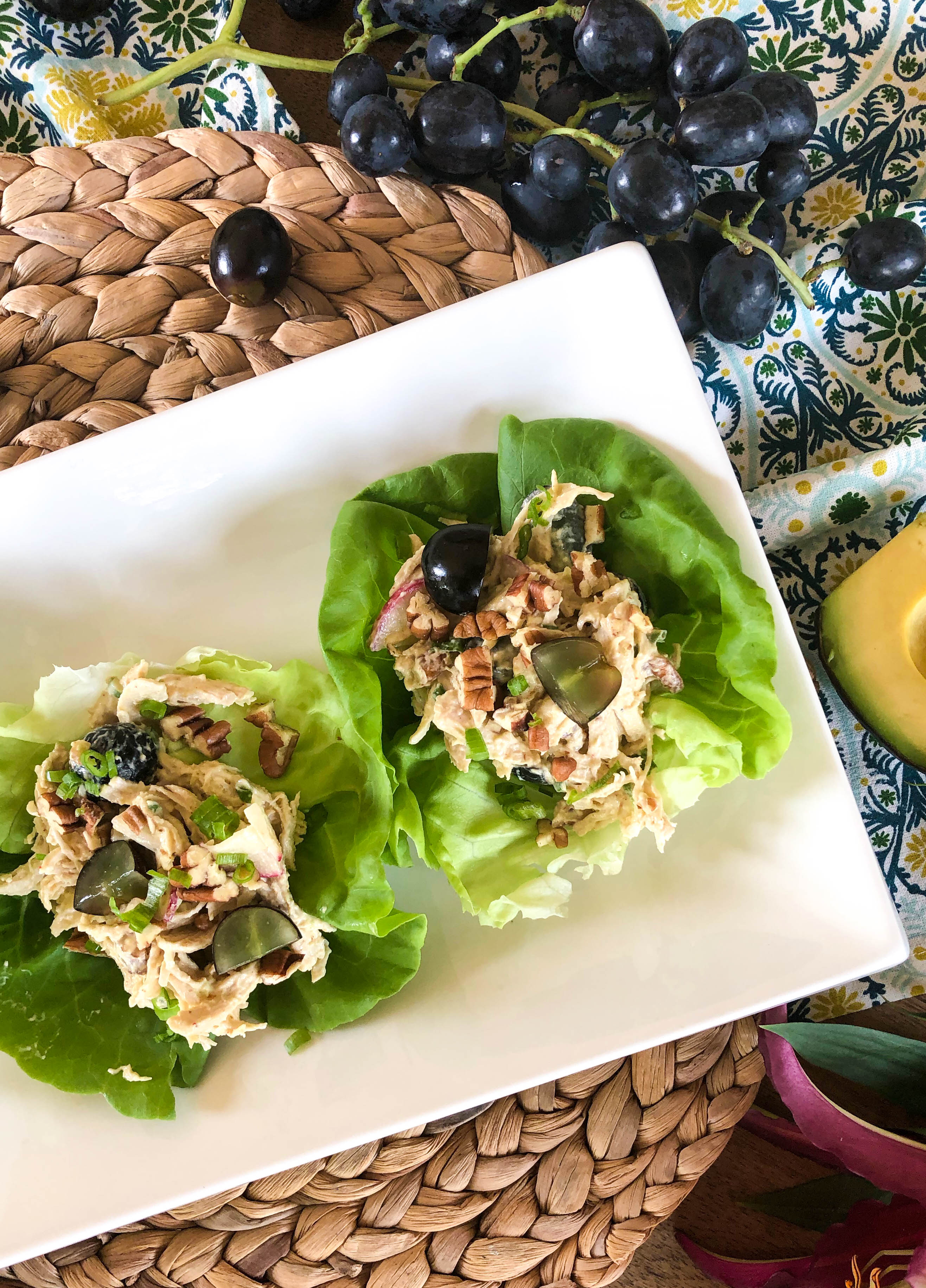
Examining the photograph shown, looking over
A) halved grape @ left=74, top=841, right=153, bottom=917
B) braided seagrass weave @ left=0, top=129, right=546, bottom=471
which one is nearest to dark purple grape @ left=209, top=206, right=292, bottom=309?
braided seagrass weave @ left=0, top=129, right=546, bottom=471

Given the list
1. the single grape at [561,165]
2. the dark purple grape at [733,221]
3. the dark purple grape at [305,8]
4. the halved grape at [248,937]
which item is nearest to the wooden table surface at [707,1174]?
the dark purple grape at [305,8]

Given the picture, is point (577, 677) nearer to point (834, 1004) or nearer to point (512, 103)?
point (834, 1004)

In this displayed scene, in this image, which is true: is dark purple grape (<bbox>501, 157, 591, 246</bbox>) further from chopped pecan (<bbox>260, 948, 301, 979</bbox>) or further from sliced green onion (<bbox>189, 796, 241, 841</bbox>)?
chopped pecan (<bbox>260, 948, 301, 979</bbox>)

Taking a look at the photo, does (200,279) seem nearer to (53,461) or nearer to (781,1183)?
(53,461)

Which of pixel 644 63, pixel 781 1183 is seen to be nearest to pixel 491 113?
pixel 644 63

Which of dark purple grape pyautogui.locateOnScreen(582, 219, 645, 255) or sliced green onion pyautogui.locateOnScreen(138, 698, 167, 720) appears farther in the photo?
dark purple grape pyautogui.locateOnScreen(582, 219, 645, 255)

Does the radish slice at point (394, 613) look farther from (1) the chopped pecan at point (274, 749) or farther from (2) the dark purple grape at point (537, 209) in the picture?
(2) the dark purple grape at point (537, 209)
